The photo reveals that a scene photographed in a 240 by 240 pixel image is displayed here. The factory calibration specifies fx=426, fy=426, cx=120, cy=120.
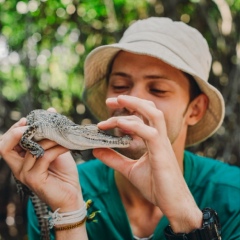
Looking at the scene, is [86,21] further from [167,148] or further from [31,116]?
[167,148]

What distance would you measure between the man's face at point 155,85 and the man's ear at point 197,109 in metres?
0.16

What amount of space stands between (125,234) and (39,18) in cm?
315

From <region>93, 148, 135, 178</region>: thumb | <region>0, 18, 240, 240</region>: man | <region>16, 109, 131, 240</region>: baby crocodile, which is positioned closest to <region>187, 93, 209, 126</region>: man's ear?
<region>0, 18, 240, 240</region>: man

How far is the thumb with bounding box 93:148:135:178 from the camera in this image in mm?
2242

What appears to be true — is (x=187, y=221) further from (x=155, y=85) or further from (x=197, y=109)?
(x=197, y=109)

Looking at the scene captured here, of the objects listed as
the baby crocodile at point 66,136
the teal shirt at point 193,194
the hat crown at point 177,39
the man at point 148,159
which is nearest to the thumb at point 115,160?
the man at point 148,159

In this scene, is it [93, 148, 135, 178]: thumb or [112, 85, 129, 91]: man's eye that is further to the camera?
[112, 85, 129, 91]: man's eye

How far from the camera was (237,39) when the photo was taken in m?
4.86

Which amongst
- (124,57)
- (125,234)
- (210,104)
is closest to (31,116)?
(124,57)

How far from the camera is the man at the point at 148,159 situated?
2035mm

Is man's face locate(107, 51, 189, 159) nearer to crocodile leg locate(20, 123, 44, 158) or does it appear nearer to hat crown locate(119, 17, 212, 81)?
hat crown locate(119, 17, 212, 81)

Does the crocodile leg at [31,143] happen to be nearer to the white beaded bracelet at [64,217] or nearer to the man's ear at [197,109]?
the white beaded bracelet at [64,217]

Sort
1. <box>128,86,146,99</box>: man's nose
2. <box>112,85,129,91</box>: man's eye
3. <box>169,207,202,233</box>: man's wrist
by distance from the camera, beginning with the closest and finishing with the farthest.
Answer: <box>169,207,202,233</box>: man's wrist < <box>128,86,146,99</box>: man's nose < <box>112,85,129,91</box>: man's eye

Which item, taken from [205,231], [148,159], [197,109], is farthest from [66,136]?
[197,109]
